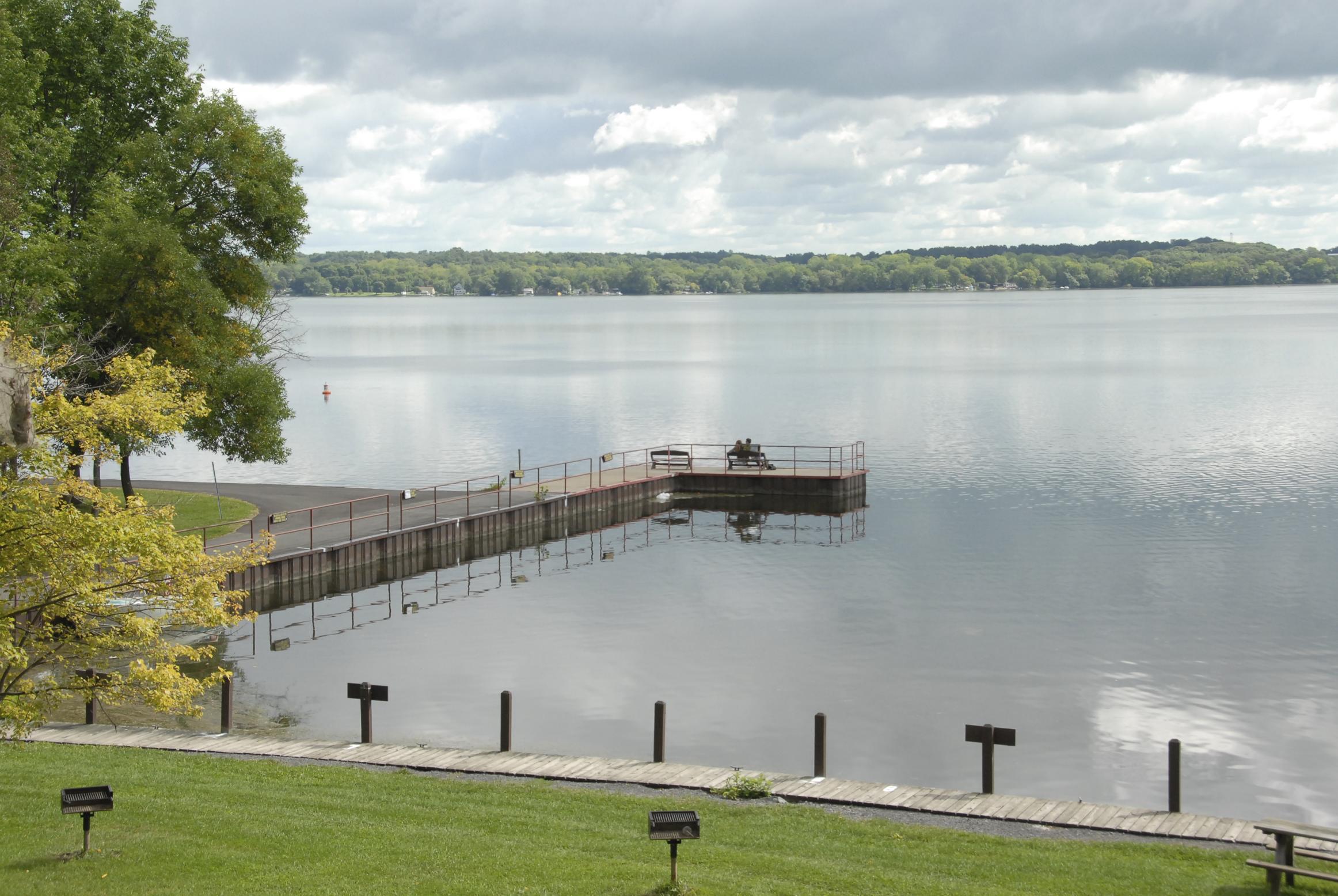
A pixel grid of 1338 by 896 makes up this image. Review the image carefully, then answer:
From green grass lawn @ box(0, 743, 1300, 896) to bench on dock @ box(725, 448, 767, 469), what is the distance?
3642 centimetres

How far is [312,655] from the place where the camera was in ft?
95.0

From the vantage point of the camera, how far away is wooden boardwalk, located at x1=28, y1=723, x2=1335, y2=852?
15.2 metres

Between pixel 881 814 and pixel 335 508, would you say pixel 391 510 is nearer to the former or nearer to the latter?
pixel 335 508

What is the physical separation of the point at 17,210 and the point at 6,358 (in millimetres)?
14944

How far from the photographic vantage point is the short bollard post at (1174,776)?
16.0m

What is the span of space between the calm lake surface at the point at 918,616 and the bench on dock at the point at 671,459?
4.80 meters

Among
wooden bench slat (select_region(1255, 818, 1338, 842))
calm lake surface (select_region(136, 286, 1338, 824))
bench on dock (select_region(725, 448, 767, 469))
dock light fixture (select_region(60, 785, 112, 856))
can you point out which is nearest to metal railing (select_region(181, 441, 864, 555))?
bench on dock (select_region(725, 448, 767, 469))

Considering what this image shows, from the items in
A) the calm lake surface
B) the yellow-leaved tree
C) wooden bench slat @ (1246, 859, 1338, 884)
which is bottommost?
the calm lake surface

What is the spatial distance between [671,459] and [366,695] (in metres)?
35.4

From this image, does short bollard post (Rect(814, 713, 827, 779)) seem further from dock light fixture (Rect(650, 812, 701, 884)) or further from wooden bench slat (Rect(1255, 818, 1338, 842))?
dock light fixture (Rect(650, 812, 701, 884))

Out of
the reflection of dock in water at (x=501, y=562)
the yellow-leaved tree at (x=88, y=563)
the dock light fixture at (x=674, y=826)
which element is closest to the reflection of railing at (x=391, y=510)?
the reflection of dock in water at (x=501, y=562)

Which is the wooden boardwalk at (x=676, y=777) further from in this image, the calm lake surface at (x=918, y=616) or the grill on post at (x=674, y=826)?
the grill on post at (x=674, y=826)

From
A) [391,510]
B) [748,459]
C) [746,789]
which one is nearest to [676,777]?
[746,789]

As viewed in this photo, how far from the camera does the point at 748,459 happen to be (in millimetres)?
52562
